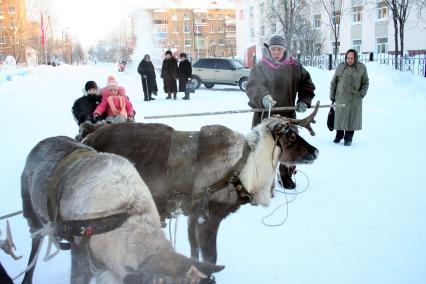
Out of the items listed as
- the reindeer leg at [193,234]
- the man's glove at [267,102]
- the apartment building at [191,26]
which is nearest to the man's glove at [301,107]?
the man's glove at [267,102]

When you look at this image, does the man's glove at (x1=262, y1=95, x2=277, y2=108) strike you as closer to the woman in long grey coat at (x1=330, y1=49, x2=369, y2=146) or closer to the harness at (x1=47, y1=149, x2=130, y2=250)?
the harness at (x1=47, y1=149, x2=130, y2=250)

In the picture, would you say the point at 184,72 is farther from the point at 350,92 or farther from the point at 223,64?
the point at 350,92

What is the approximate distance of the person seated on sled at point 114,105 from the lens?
18.1 feet

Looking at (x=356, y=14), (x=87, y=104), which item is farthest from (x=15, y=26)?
(x=87, y=104)

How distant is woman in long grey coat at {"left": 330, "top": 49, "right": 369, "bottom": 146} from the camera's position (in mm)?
8008

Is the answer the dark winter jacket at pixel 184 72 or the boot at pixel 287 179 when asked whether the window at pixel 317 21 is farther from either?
the boot at pixel 287 179

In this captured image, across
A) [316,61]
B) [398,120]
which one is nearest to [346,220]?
[398,120]

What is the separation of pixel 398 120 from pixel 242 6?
4011cm

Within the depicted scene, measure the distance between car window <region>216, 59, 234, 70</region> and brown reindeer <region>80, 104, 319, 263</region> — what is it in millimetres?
17359

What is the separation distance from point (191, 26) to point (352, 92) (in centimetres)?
7425

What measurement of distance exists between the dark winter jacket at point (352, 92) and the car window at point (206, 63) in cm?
1314

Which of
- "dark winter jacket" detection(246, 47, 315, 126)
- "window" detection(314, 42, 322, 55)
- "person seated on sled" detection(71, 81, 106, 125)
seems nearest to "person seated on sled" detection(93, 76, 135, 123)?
"person seated on sled" detection(71, 81, 106, 125)

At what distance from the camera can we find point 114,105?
5.60 meters

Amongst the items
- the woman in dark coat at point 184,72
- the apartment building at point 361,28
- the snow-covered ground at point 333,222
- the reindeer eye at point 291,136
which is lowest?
the snow-covered ground at point 333,222
